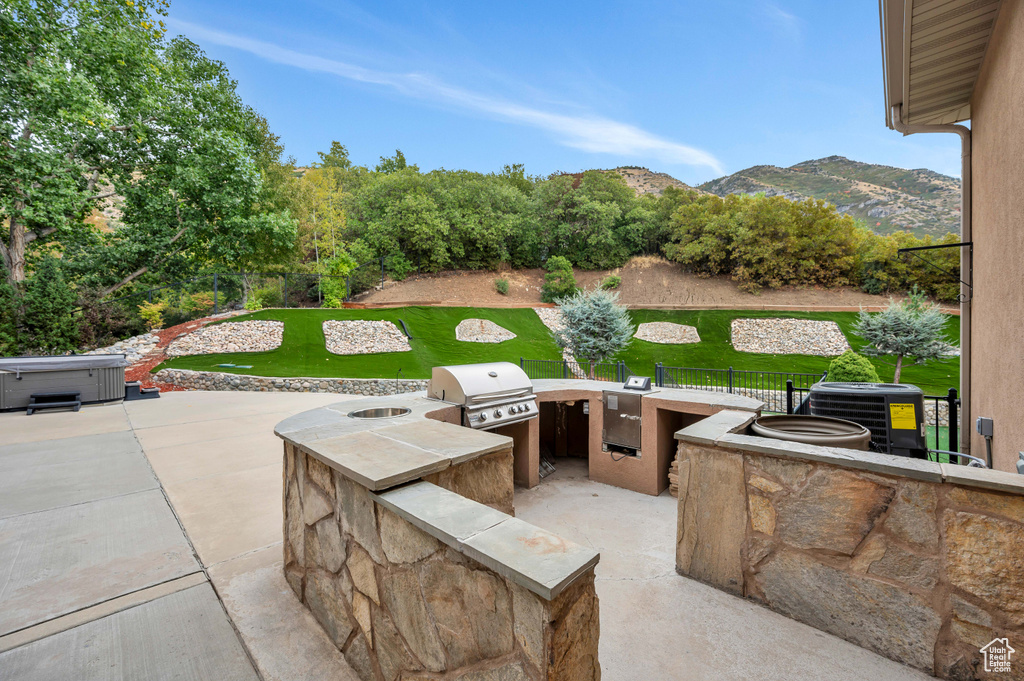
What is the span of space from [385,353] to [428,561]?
14409 mm

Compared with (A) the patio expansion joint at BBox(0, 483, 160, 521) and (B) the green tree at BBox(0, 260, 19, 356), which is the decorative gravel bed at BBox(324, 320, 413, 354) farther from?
(A) the patio expansion joint at BBox(0, 483, 160, 521)

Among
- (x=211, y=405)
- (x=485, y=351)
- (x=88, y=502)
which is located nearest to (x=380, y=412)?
(x=88, y=502)

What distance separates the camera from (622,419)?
160 inches

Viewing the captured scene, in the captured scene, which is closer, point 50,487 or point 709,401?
point 709,401

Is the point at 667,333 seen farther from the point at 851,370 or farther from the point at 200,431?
the point at 200,431

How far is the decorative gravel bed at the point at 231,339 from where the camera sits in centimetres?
1259

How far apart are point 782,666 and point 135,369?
15.6 meters

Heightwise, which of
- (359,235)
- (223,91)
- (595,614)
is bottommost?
(595,614)

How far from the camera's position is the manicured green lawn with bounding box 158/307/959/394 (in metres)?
12.6

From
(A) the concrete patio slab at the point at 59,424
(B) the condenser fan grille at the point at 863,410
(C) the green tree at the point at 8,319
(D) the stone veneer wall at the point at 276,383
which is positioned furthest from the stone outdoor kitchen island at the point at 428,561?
(C) the green tree at the point at 8,319

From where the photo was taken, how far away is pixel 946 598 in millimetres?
1612

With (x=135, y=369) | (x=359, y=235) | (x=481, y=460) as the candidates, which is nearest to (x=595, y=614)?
(x=481, y=460)

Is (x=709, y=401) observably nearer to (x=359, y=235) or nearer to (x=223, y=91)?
(x=223, y=91)

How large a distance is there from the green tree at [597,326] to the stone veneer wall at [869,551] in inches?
426
